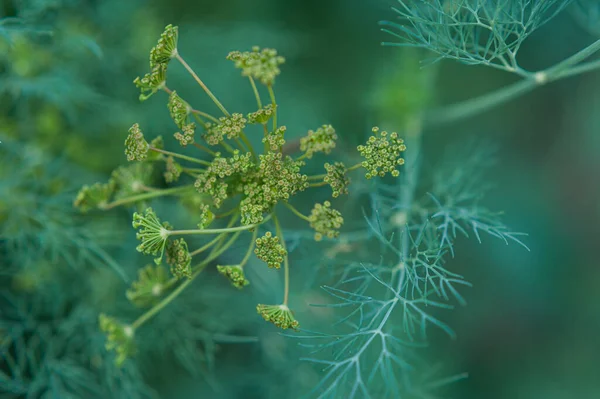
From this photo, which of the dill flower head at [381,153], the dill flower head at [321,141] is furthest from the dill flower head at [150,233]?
the dill flower head at [381,153]

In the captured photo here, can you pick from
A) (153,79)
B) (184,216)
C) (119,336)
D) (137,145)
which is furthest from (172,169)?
(184,216)

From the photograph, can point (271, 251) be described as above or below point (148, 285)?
above

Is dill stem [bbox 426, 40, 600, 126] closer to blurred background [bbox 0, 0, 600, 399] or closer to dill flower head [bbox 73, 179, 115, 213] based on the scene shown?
blurred background [bbox 0, 0, 600, 399]

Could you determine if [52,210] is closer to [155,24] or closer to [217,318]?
[217,318]

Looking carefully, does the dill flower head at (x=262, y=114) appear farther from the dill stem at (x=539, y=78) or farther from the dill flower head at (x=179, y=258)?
the dill stem at (x=539, y=78)

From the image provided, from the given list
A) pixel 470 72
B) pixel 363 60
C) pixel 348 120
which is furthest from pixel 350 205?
pixel 470 72

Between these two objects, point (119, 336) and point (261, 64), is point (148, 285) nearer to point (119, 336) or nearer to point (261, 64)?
point (119, 336)
